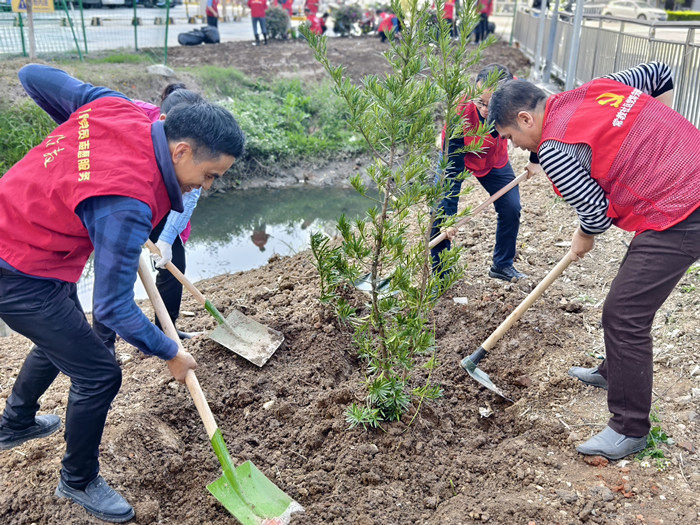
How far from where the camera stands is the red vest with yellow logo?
2490 mm

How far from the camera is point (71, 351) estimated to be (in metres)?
2.24

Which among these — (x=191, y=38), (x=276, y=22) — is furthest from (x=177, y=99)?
(x=276, y=22)

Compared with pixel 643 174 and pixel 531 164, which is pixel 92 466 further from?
pixel 531 164

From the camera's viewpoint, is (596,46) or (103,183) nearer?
(103,183)

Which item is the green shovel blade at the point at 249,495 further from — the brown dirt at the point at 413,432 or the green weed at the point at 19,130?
the green weed at the point at 19,130

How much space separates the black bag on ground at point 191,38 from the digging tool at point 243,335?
12882 millimetres

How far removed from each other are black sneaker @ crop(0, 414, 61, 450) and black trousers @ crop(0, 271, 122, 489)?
47 centimetres

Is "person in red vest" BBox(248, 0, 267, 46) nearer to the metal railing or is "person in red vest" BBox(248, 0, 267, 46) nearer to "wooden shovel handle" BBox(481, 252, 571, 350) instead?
the metal railing

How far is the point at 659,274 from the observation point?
2545 millimetres

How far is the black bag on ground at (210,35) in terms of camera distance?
614 inches

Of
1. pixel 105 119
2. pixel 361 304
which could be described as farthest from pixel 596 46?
pixel 105 119

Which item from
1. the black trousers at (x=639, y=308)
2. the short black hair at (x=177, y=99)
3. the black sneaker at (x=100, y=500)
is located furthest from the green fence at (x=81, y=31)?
the black trousers at (x=639, y=308)

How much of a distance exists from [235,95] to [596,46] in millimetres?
5979

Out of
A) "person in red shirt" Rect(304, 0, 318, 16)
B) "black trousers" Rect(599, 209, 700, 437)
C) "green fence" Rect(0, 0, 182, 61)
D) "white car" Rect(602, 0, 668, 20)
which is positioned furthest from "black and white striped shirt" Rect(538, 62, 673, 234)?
"white car" Rect(602, 0, 668, 20)
